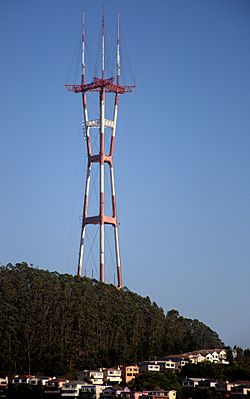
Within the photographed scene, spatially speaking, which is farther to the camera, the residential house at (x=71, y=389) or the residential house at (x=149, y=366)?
the residential house at (x=149, y=366)

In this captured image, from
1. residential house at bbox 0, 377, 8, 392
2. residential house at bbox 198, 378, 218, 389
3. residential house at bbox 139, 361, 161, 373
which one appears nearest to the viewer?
residential house at bbox 198, 378, 218, 389

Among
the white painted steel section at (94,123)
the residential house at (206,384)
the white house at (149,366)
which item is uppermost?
the white painted steel section at (94,123)

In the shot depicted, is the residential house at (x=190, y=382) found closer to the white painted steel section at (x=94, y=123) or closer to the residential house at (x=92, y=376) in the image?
the residential house at (x=92, y=376)

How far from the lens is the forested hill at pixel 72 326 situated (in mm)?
62812

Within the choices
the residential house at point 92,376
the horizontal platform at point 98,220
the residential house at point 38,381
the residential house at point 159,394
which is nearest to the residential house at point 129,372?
the residential house at point 92,376

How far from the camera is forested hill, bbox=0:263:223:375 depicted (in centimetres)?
6281

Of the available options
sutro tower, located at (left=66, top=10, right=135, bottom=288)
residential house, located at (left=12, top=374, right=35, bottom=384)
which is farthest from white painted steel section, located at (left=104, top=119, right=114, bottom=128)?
residential house, located at (left=12, top=374, right=35, bottom=384)

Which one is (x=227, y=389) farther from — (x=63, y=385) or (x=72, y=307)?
(x=72, y=307)

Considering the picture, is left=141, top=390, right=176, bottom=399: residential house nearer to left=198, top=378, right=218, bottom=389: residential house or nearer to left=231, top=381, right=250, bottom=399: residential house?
left=198, top=378, right=218, bottom=389: residential house

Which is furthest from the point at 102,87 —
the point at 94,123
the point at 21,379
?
the point at 21,379

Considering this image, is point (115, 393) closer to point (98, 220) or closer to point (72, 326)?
point (72, 326)

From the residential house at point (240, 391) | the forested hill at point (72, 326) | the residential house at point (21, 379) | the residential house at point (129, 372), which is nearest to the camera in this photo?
the residential house at point (240, 391)

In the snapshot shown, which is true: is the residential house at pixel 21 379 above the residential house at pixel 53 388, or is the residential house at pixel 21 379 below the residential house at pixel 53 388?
above

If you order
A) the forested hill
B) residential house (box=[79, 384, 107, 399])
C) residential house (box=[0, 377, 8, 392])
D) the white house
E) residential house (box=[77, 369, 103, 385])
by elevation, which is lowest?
residential house (box=[79, 384, 107, 399])
